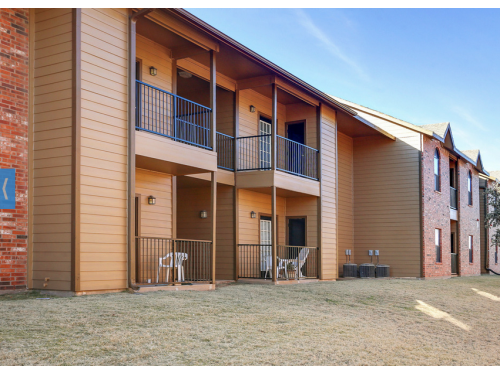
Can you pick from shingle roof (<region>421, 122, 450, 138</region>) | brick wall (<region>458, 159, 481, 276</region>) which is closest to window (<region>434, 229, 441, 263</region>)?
brick wall (<region>458, 159, 481, 276</region>)

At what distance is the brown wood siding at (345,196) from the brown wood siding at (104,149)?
1139 cm

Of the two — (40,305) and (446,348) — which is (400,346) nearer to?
(446,348)

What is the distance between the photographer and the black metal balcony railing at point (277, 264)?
46.7 feet

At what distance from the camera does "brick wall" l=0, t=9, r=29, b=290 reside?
842cm

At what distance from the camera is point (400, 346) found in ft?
22.3

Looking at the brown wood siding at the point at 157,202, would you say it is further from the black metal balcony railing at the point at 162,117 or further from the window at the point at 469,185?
the window at the point at 469,185

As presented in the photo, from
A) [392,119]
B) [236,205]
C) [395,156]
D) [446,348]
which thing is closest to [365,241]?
[395,156]

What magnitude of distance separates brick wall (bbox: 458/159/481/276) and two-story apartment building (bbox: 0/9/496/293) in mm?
3383

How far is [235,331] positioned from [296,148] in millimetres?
10862

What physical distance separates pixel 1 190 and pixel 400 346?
660 cm

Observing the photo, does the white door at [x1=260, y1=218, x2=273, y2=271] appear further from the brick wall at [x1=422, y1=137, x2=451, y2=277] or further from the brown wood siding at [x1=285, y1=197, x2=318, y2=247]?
the brick wall at [x1=422, y1=137, x2=451, y2=277]

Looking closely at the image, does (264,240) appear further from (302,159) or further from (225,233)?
(302,159)

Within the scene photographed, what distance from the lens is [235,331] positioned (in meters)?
6.63

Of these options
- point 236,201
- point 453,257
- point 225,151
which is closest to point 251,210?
point 236,201
